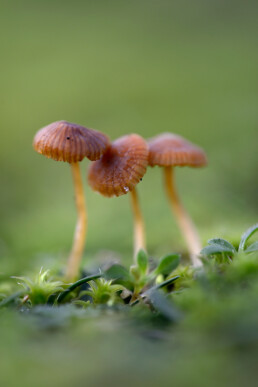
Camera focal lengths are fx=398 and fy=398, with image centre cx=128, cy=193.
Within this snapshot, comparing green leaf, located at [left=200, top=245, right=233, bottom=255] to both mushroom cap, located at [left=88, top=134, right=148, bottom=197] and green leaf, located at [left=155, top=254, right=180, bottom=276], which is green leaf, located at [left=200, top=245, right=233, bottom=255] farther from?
mushroom cap, located at [left=88, top=134, right=148, bottom=197]

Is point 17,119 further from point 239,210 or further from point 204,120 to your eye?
point 239,210

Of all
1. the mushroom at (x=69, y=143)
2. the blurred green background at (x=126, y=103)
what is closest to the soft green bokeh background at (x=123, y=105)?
the blurred green background at (x=126, y=103)

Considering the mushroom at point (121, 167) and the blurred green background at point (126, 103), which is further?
the blurred green background at point (126, 103)

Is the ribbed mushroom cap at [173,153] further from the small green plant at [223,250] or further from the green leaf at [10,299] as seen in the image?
the green leaf at [10,299]

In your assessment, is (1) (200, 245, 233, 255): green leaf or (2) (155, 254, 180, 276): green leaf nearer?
(1) (200, 245, 233, 255): green leaf

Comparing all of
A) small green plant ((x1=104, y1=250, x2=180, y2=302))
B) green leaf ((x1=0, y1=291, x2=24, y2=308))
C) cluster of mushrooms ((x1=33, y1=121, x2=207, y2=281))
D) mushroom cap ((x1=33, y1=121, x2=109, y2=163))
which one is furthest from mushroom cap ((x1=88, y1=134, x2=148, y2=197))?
green leaf ((x1=0, y1=291, x2=24, y2=308))

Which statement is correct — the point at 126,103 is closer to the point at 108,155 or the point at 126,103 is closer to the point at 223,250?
the point at 108,155
